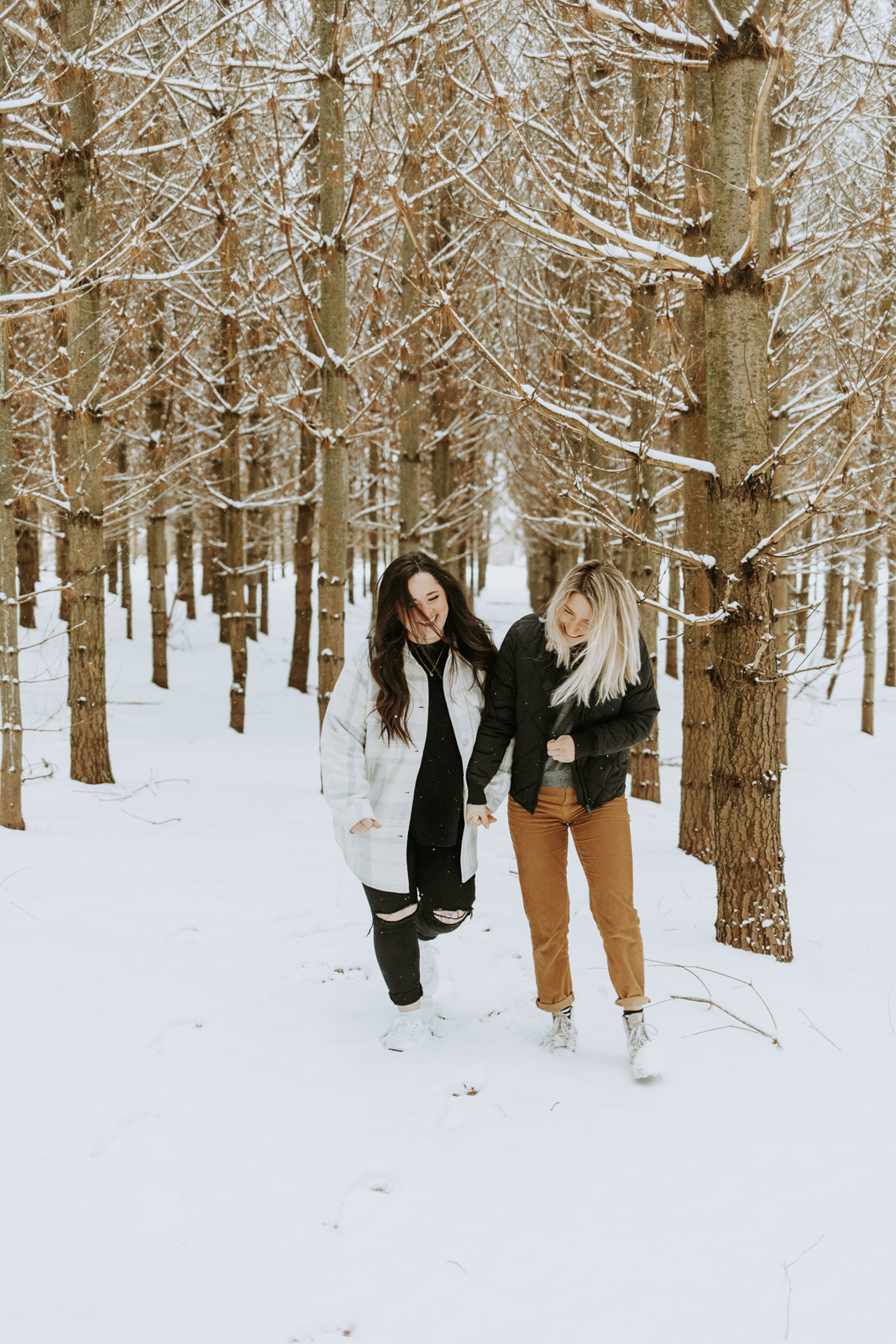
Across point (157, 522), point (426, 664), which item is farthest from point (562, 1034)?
point (157, 522)

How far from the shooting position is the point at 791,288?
441 centimetres

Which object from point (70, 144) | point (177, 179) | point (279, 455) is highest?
point (177, 179)

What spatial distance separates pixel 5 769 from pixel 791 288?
5.63m

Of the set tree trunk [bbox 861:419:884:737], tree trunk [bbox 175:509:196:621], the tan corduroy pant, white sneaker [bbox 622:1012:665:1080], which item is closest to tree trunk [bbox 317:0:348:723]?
the tan corduroy pant

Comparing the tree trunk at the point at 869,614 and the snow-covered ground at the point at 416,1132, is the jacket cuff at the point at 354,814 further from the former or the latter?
the tree trunk at the point at 869,614

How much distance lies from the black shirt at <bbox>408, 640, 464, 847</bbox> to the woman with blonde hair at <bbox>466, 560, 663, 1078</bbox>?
8cm

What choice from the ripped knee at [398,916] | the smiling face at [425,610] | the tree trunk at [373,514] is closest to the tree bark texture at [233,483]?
the tree trunk at [373,514]

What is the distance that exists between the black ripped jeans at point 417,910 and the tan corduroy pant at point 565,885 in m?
0.28

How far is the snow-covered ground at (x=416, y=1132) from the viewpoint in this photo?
213cm

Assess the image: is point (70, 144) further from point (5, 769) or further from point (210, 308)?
point (5, 769)

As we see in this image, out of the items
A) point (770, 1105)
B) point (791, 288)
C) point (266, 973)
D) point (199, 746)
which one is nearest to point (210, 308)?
point (199, 746)

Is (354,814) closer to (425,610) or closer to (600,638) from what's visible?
(425,610)

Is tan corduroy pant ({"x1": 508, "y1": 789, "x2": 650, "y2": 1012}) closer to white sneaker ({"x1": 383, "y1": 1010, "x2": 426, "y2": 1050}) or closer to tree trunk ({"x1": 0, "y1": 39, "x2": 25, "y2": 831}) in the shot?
white sneaker ({"x1": 383, "y1": 1010, "x2": 426, "y2": 1050})

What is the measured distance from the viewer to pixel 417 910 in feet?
11.4
